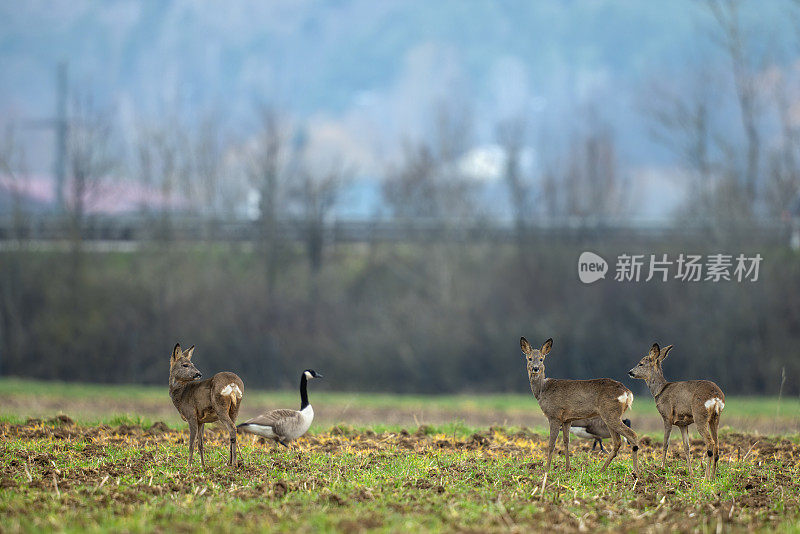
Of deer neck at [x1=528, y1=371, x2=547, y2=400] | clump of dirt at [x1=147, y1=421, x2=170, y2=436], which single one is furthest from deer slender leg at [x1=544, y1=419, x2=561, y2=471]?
clump of dirt at [x1=147, y1=421, x2=170, y2=436]

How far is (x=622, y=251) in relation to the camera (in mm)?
43969

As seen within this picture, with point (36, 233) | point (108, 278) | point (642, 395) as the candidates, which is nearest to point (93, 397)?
point (108, 278)

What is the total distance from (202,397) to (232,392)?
0.45m

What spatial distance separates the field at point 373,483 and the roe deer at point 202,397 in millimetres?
462

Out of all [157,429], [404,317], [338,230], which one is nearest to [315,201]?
[338,230]

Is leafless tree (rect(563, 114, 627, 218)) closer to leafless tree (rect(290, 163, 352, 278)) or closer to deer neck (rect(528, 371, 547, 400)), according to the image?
leafless tree (rect(290, 163, 352, 278))

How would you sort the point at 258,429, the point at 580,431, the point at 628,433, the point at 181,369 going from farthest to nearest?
1. the point at 580,431
2. the point at 258,429
3. the point at 181,369
4. the point at 628,433

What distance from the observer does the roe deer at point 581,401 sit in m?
10.3

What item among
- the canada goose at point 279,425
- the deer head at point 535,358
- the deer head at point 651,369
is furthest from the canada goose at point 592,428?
the canada goose at point 279,425

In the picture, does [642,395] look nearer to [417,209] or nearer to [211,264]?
[417,209]

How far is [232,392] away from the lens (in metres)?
10.1

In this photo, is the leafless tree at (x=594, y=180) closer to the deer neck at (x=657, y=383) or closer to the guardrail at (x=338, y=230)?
the guardrail at (x=338, y=230)

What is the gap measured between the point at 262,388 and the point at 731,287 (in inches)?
891

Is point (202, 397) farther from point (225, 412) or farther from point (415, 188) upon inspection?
point (415, 188)
